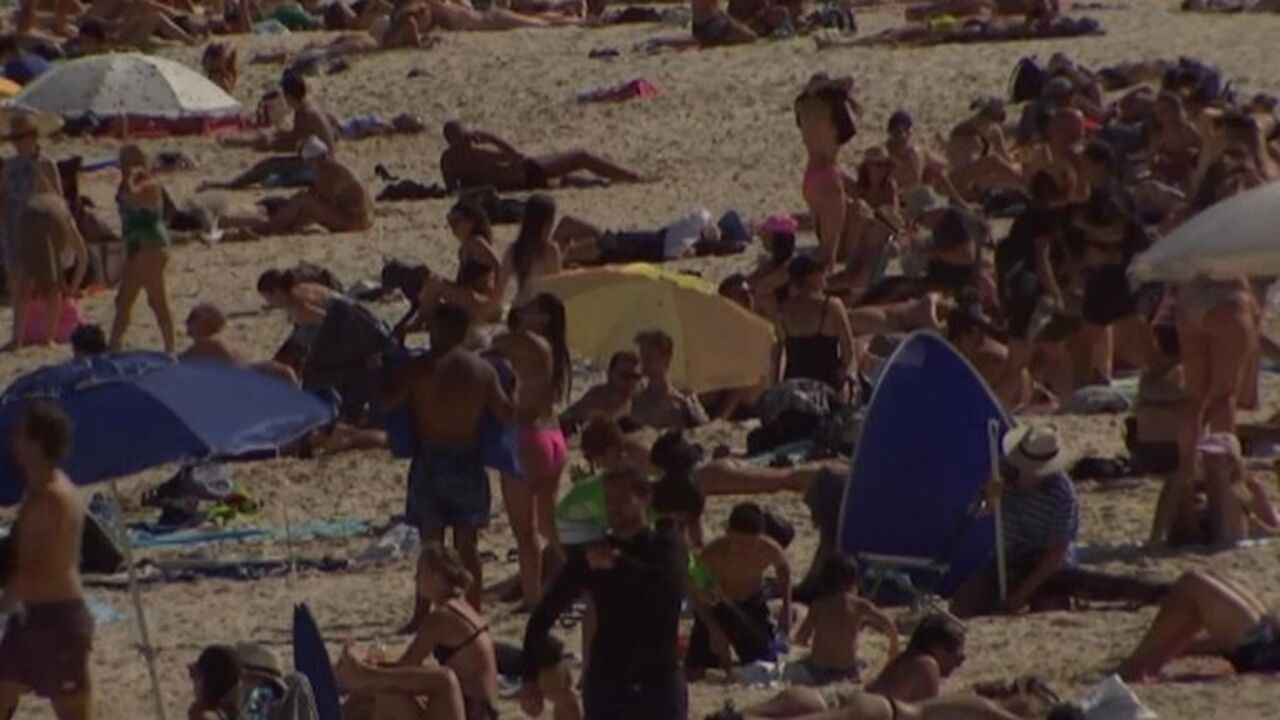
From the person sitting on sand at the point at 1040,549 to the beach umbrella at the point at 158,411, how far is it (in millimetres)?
2201

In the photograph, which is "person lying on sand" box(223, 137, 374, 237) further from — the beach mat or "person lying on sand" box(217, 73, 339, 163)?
the beach mat

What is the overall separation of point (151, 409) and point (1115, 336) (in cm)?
Answer: 624

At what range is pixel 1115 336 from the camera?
16031 mm

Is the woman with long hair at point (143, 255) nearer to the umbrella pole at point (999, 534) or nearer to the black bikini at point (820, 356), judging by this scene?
the black bikini at point (820, 356)

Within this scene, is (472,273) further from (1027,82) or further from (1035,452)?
(1027,82)

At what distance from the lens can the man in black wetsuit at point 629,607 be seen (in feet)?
31.9

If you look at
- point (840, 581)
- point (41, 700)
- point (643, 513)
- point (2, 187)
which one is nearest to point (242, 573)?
point (41, 700)

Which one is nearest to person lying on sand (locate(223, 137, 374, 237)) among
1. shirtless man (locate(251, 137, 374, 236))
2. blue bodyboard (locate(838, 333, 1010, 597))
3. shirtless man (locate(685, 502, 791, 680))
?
shirtless man (locate(251, 137, 374, 236))

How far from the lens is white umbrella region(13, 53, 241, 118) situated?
67.7ft

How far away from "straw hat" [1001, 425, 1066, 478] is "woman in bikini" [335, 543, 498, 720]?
209 cm

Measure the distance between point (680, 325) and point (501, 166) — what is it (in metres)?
6.66

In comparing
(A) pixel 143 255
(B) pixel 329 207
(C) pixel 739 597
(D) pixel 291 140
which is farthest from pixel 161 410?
(D) pixel 291 140

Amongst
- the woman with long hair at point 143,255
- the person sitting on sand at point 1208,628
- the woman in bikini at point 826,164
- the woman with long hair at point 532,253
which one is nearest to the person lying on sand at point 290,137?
the woman with long hair at point 143,255

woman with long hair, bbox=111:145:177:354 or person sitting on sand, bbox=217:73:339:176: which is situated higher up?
woman with long hair, bbox=111:145:177:354
